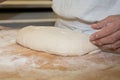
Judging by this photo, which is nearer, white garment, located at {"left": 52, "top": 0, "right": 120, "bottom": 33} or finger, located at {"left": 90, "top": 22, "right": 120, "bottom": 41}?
finger, located at {"left": 90, "top": 22, "right": 120, "bottom": 41}

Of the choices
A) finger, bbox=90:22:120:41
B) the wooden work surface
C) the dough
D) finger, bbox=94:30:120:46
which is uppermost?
finger, bbox=90:22:120:41

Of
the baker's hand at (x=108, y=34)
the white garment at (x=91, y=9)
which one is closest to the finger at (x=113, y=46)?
the baker's hand at (x=108, y=34)

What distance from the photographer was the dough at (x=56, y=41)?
0.93 metres

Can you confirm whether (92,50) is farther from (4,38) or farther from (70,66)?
(4,38)

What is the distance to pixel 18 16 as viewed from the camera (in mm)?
1642

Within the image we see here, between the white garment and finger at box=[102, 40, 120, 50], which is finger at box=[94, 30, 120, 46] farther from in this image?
the white garment

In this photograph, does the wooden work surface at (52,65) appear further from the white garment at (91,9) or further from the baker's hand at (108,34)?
the white garment at (91,9)

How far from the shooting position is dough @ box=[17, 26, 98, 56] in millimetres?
932

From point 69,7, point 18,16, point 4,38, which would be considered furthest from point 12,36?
point 18,16

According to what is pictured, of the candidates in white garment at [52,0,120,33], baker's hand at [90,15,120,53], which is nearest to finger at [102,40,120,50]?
baker's hand at [90,15,120,53]

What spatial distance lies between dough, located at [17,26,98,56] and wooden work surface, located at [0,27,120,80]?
2cm

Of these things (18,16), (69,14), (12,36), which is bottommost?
(18,16)

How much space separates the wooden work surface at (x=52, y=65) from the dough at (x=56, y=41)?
0.07 ft

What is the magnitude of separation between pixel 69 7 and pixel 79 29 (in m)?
0.11
